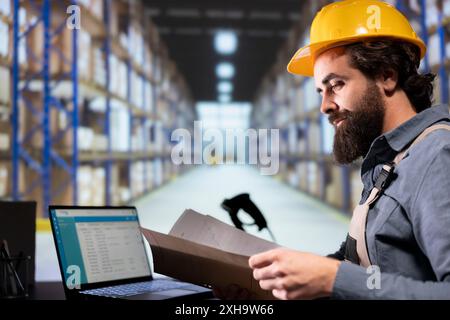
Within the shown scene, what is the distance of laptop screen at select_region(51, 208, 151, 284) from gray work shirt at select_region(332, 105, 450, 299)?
852 mm

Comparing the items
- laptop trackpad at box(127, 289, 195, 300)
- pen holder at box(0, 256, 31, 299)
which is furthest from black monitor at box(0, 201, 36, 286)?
laptop trackpad at box(127, 289, 195, 300)

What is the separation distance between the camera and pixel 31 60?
6027 millimetres

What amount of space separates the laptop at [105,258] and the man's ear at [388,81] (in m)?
0.82

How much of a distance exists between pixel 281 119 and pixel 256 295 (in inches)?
556

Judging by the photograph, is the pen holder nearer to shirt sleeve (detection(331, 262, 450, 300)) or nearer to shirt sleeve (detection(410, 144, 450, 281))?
shirt sleeve (detection(331, 262, 450, 300))

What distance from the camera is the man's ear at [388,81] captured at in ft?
3.88

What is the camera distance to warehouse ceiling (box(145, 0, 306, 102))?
10703 millimetres

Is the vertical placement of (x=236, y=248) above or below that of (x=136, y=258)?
above

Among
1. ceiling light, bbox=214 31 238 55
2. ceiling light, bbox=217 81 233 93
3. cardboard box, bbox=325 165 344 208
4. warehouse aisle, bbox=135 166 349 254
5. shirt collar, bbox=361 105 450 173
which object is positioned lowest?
warehouse aisle, bbox=135 166 349 254

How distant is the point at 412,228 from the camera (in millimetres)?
958

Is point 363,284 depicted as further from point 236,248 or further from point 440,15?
point 440,15

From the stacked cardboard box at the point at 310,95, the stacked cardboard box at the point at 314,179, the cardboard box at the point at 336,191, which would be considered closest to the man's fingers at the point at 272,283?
the cardboard box at the point at 336,191

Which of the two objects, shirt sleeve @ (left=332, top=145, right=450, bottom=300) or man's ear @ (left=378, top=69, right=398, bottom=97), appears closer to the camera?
shirt sleeve @ (left=332, top=145, right=450, bottom=300)
